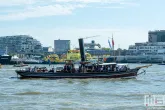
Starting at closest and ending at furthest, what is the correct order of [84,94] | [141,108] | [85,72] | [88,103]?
[141,108] < [88,103] < [84,94] < [85,72]

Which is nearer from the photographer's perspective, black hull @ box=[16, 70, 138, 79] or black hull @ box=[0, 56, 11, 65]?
black hull @ box=[16, 70, 138, 79]

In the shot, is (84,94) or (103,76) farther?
(103,76)

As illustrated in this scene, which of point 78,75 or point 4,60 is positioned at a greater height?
point 4,60

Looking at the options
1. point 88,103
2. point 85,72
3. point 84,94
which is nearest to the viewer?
point 88,103

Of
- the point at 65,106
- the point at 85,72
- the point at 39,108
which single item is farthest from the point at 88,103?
the point at 85,72

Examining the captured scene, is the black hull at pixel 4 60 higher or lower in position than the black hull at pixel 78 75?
higher

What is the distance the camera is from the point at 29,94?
4331 centimetres

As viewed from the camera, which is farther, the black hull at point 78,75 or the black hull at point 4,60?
the black hull at point 4,60

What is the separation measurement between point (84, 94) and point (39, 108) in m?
10.7

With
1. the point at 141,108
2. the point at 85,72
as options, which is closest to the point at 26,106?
the point at 141,108

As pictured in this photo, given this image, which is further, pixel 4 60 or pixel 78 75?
pixel 4 60

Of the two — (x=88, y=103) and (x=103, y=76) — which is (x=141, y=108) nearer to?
(x=88, y=103)

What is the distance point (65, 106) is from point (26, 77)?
112 ft

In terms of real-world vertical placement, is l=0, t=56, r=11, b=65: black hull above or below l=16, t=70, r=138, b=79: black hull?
above
